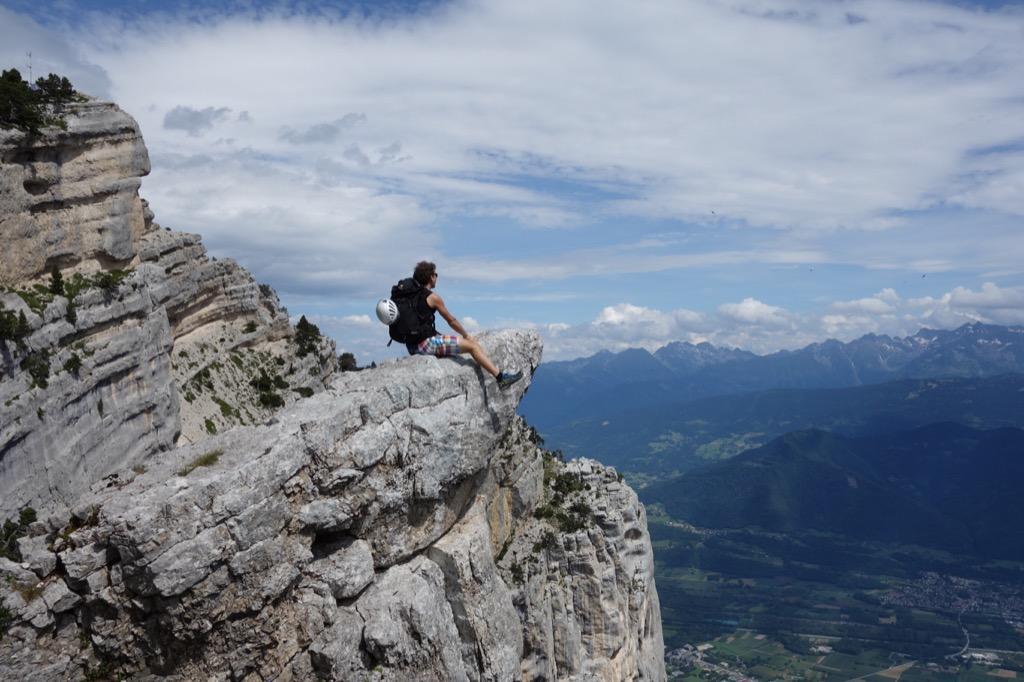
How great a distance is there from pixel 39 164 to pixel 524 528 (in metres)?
35.8

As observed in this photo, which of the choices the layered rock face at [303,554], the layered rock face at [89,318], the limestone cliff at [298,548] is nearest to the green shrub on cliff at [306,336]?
the layered rock face at [89,318]

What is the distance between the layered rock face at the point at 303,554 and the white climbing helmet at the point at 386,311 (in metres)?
1.39

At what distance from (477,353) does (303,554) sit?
7.09 metres

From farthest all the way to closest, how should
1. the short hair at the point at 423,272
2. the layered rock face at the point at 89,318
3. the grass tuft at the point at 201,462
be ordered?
the layered rock face at the point at 89,318 → the short hair at the point at 423,272 → the grass tuft at the point at 201,462

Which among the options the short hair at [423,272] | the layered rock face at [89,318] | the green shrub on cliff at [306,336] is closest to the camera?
the short hair at [423,272]

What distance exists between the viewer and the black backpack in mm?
20266

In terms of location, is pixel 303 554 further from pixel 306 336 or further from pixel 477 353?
pixel 306 336

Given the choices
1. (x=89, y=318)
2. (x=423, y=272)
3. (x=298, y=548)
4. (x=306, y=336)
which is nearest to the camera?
(x=298, y=548)

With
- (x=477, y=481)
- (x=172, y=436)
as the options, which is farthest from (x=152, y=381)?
(x=477, y=481)

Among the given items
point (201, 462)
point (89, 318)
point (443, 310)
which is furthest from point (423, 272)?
point (89, 318)

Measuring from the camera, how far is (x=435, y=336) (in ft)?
68.4

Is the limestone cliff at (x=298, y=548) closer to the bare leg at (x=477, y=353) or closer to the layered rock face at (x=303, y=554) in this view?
the layered rock face at (x=303, y=554)

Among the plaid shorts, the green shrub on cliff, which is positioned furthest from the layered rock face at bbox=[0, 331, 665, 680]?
the green shrub on cliff

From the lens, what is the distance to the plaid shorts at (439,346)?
2067 centimetres
